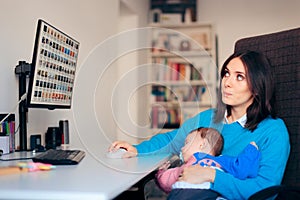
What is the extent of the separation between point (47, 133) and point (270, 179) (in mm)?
1267

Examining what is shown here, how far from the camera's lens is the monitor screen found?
157 cm

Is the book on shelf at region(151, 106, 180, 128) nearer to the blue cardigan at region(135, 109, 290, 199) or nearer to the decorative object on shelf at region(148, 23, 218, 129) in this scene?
the decorative object on shelf at region(148, 23, 218, 129)

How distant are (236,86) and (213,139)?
248 mm

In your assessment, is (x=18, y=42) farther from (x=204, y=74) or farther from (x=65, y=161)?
(x=204, y=74)

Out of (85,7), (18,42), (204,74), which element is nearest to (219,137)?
(18,42)

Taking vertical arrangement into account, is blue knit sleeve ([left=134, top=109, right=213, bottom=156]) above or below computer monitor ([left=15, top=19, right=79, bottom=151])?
below

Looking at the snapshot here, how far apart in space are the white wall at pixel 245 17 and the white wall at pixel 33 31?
189 cm

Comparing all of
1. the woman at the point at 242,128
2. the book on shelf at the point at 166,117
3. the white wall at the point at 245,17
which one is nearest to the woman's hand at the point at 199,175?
the woman at the point at 242,128

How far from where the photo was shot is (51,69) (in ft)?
5.62

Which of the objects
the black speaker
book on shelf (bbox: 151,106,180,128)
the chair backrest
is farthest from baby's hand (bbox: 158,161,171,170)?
book on shelf (bbox: 151,106,180,128)

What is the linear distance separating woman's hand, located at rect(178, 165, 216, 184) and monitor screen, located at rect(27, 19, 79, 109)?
725 mm

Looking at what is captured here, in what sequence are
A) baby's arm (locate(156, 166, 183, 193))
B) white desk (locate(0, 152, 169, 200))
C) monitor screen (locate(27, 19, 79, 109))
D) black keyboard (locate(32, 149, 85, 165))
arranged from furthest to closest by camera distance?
monitor screen (locate(27, 19, 79, 109))
baby's arm (locate(156, 166, 183, 193))
black keyboard (locate(32, 149, 85, 165))
white desk (locate(0, 152, 169, 200))

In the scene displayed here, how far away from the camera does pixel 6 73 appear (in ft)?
6.21

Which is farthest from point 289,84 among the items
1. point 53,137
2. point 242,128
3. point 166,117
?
point 166,117
